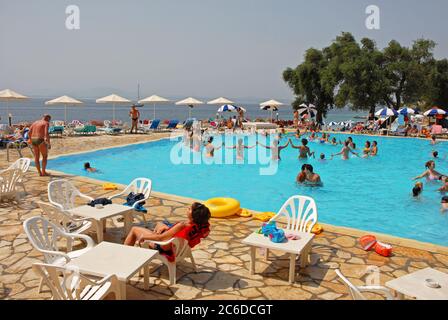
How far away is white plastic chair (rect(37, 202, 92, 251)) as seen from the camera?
5.38 meters

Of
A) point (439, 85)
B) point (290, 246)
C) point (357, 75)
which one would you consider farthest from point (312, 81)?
point (290, 246)

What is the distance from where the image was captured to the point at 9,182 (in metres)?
7.85

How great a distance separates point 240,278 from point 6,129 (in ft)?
54.0

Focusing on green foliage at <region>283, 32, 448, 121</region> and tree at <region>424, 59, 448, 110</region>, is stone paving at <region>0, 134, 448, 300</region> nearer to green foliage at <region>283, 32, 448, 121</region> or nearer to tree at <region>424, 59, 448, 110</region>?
green foliage at <region>283, 32, 448, 121</region>

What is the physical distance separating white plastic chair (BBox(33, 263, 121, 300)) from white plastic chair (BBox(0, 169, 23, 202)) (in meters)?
4.94

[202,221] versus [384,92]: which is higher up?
[384,92]

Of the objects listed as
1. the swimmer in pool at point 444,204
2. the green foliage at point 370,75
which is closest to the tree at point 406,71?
the green foliage at point 370,75

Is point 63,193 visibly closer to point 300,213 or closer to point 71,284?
point 71,284

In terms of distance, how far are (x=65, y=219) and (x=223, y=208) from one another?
2.89m

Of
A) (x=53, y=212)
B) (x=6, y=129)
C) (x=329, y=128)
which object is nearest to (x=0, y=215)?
(x=53, y=212)

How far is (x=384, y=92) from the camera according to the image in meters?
30.3

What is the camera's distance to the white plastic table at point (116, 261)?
3844 mm

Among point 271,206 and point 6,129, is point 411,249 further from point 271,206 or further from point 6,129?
point 6,129

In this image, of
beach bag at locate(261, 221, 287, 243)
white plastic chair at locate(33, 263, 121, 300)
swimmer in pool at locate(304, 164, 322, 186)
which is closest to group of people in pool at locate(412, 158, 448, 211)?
swimmer in pool at locate(304, 164, 322, 186)
